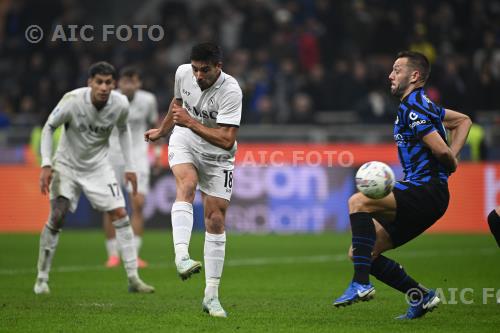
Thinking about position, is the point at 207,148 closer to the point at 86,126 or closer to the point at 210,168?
the point at 210,168

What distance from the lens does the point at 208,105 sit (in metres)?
8.51

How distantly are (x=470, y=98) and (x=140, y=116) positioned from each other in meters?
9.01

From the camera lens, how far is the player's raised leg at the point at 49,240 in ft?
33.5

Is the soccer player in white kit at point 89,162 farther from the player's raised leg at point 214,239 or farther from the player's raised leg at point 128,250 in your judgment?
the player's raised leg at point 214,239

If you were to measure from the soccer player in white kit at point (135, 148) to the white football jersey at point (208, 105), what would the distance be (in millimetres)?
4761

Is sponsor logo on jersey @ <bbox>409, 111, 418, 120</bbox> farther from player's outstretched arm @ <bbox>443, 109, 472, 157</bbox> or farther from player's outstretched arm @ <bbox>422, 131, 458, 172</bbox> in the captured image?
player's outstretched arm @ <bbox>443, 109, 472, 157</bbox>

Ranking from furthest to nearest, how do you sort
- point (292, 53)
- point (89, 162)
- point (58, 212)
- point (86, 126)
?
point (292, 53) < point (89, 162) < point (86, 126) < point (58, 212)

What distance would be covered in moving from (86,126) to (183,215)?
284cm

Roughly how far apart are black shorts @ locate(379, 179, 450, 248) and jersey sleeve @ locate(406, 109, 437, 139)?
0.42m

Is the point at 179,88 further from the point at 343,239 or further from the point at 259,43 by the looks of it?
the point at 259,43

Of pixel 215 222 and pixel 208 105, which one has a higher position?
pixel 208 105

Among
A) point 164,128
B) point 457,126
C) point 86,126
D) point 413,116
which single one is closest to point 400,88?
point 413,116

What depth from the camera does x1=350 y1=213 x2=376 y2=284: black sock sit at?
7.74 meters

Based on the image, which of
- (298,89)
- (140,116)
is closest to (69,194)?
(140,116)
